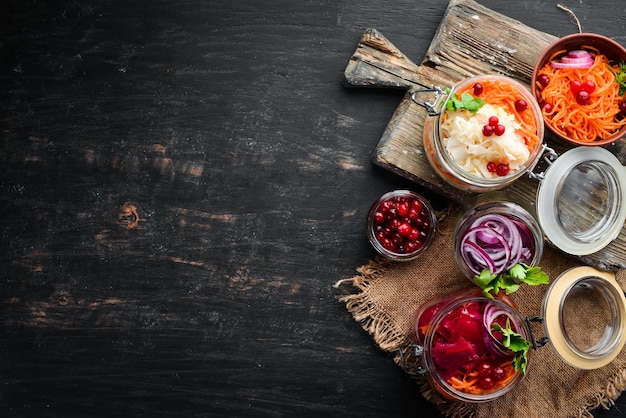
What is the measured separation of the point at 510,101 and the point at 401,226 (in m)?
0.59

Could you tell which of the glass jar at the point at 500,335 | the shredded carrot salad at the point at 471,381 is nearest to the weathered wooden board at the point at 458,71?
the glass jar at the point at 500,335

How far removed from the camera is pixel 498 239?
218 centimetres

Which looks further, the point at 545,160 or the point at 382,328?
the point at 382,328

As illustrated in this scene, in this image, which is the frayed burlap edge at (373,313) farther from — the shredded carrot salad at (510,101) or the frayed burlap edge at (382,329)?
the shredded carrot salad at (510,101)

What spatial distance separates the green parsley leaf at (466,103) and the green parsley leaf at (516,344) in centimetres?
75

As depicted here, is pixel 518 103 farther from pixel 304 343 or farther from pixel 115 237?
pixel 115 237

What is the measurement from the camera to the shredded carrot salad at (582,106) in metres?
2.15

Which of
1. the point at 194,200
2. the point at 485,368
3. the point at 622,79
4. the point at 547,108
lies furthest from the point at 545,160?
the point at 194,200

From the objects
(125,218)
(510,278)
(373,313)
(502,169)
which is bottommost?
(373,313)

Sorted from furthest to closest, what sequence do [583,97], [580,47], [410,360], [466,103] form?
[410,360] < [580,47] < [583,97] < [466,103]

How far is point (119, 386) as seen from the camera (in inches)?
95.2

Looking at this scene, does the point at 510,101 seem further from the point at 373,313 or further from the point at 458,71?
the point at 373,313

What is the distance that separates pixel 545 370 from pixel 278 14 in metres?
1.77

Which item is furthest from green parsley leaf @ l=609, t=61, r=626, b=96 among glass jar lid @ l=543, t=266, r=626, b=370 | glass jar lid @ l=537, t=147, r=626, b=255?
glass jar lid @ l=543, t=266, r=626, b=370
